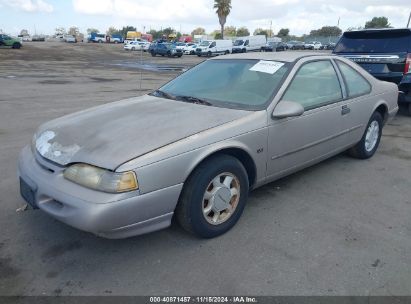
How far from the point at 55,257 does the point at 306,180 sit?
112 inches

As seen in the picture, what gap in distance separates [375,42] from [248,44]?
42.1m

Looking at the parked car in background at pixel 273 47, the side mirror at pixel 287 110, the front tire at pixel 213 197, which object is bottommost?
the front tire at pixel 213 197

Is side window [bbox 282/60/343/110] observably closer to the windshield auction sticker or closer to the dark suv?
the windshield auction sticker

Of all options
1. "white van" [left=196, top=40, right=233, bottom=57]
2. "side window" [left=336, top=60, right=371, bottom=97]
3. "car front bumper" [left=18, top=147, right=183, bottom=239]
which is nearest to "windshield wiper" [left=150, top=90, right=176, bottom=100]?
"car front bumper" [left=18, top=147, right=183, bottom=239]

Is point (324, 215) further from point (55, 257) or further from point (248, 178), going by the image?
point (55, 257)

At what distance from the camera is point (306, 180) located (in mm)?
4449

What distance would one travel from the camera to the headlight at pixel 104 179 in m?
2.54

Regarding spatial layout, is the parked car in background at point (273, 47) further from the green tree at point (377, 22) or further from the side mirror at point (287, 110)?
the side mirror at point (287, 110)

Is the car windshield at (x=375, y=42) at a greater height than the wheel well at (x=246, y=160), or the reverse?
the car windshield at (x=375, y=42)

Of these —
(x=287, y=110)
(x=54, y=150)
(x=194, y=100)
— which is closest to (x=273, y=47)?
(x=194, y=100)

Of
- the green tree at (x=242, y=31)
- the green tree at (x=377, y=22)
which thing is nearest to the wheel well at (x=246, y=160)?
the green tree at (x=377, y=22)

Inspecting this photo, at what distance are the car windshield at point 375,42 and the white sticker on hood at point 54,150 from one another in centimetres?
695

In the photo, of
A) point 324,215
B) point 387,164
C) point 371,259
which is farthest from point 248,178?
point 387,164

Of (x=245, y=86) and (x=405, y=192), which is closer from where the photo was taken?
(x=245, y=86)
